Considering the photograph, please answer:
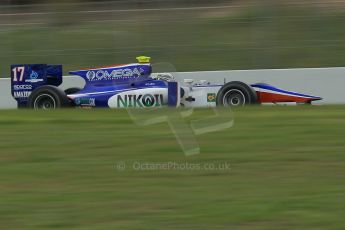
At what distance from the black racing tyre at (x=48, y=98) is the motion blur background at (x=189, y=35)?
3.48m

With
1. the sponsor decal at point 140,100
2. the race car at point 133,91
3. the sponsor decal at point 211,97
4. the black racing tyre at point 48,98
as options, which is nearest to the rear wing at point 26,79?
the race car at point 133,91

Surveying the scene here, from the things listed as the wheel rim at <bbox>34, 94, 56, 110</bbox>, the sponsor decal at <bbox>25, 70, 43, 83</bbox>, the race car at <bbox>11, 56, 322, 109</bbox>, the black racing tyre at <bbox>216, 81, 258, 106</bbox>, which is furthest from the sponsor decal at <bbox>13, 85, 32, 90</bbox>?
the black racing tyre at <bbox>216, 81, 258, 106</bbox>

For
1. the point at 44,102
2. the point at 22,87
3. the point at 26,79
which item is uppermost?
the point at 26,79

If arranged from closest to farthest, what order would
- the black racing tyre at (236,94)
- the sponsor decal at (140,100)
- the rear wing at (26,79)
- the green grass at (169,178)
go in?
the green grass at (169,178)
the black racing tyre at (236,94)
the sponsor decal at (140,100)
the rear wing at (26,79)

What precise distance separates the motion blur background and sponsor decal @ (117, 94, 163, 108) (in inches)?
147

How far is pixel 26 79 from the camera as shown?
13.9 meters

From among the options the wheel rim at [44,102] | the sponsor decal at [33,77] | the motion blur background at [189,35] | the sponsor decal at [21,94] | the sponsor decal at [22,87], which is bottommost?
the wheel rim at [44,102]

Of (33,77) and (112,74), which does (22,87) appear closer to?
(33,77)

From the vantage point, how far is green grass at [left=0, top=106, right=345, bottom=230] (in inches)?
192

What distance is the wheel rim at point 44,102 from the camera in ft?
43.8

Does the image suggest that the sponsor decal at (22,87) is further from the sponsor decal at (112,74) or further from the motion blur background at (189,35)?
the motion blur background at (189,35)

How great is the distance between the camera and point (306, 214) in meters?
4.87

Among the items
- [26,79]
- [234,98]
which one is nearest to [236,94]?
[234,98]

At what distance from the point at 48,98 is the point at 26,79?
78 cm
